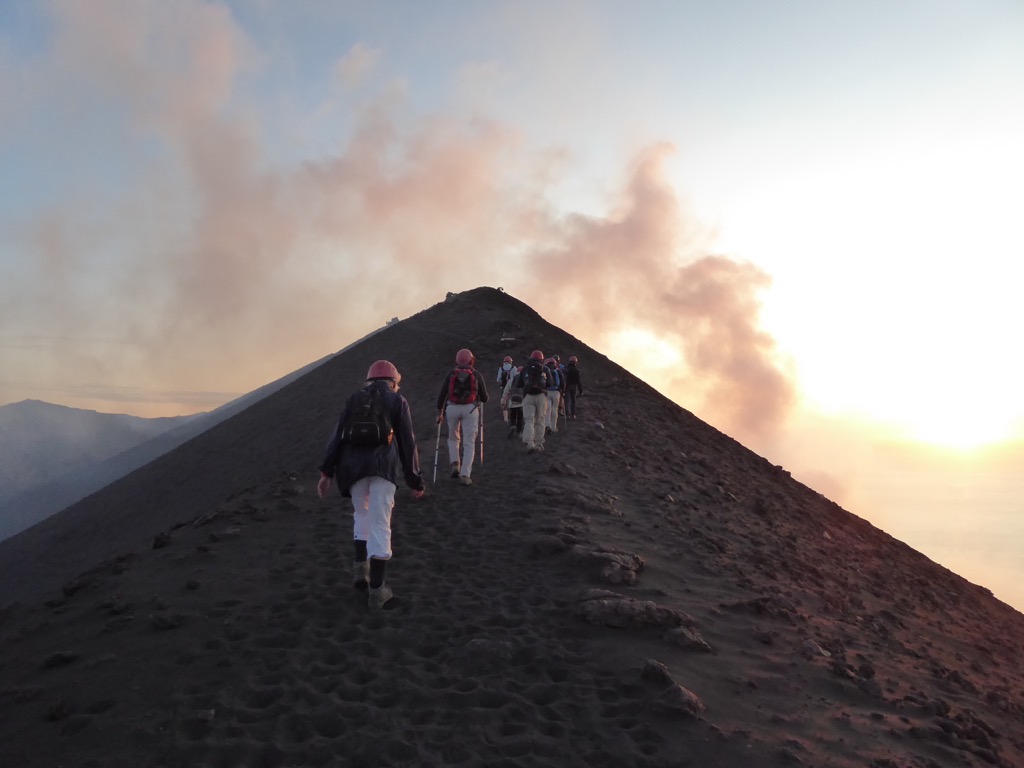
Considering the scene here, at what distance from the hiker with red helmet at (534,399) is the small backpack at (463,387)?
119 inches

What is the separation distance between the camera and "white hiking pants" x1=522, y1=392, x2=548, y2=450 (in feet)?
53.1

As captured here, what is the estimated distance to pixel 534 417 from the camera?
16.3 metres

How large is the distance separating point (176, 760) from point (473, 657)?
105 inches

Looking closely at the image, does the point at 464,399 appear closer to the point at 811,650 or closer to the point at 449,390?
the point at 449,390

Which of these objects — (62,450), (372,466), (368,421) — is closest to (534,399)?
(368,421)

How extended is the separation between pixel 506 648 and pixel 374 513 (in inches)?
84.1

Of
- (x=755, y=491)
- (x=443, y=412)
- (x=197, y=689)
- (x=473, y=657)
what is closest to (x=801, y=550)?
(x=755, y=491)

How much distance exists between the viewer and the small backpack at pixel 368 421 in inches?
293

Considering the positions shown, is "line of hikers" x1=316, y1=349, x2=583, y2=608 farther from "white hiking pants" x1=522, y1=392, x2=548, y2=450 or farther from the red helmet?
"white hiking pants" x1=522, y1=392, x2=548, y2=450

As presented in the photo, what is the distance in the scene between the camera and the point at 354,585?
7.85m

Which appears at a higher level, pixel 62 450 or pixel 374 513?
pixel 62 450

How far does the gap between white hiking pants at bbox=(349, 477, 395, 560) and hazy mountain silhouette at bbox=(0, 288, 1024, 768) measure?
30.2 inches

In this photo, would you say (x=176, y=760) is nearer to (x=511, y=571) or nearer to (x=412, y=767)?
(x=412, y=767)

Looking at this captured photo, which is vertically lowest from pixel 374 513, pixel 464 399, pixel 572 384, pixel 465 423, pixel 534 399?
pixel 374 513
